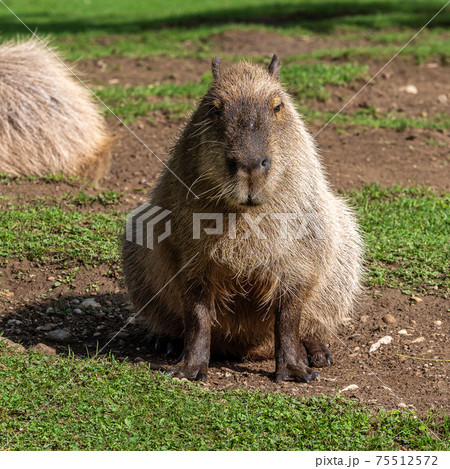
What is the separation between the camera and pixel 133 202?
6.57 m

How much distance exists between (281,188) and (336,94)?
16.3ft

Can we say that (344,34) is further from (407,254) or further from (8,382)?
(8,382)

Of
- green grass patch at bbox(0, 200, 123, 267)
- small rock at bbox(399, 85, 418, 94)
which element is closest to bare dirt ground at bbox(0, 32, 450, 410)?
green grass patch at bbox(0, 200, 123, 267)

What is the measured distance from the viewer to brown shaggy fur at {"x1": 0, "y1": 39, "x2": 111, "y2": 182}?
6.96 metres

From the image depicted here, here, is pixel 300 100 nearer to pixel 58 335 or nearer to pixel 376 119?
pixel 376 119

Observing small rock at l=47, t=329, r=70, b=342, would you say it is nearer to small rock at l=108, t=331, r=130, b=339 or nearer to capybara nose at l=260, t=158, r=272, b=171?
small rock at l=108, t=331, r=130, b=339

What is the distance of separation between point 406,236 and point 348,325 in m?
1.15

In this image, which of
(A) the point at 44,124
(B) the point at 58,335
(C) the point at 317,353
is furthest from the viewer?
(A) the point at 44,124

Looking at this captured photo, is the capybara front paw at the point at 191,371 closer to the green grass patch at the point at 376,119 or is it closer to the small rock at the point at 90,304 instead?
the small rock at the point at 90,304

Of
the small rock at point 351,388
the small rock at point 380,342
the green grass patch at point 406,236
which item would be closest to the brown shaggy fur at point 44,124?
the green grass patch at point 406,236

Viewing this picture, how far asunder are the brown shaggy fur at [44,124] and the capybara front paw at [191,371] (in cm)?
335

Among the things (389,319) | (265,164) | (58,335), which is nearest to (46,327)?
(58,335)

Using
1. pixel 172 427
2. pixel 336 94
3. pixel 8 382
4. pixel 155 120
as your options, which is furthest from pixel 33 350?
pixel 336 94

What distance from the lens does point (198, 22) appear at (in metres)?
14.3
